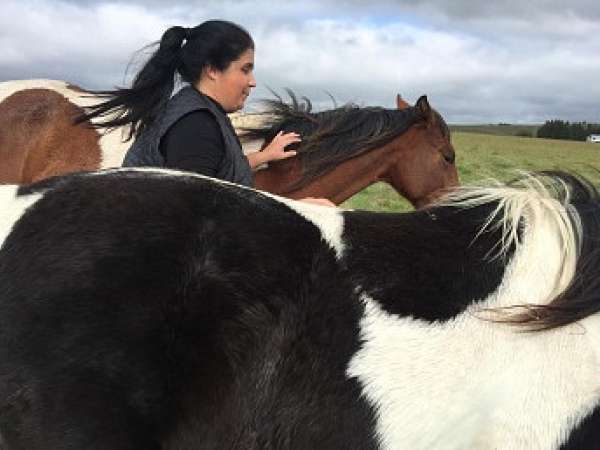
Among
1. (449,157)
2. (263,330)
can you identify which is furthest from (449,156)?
(263,330)

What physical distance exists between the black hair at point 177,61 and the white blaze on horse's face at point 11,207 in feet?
5.57

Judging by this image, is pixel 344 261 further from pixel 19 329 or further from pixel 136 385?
pixel 19 329

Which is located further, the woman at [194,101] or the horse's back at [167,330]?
the woman at [194,101]

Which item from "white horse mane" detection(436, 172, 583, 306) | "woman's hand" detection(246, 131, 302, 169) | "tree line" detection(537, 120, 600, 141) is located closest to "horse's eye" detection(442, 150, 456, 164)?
"woman's hand" detection(246, 131, 302, 169)

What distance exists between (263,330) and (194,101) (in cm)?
171

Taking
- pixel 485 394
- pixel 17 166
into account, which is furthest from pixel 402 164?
pixel 485 394

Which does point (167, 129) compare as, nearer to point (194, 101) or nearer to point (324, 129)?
point (194, 101)

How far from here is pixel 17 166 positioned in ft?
23.2

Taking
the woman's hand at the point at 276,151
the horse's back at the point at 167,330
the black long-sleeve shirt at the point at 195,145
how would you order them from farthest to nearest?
the woman's hand at the point at 276,151 → the black long-sleeve shirt at the point at 195,145 → the horse's back at the point at 167,330

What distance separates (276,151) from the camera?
5.97m

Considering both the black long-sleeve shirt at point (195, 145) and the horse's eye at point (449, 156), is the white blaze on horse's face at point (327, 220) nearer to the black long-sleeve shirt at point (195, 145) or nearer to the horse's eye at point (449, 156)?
the black long-sleeve shirt at point (195, 145)

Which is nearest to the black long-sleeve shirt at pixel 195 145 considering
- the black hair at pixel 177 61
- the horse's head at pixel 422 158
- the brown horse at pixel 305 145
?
the black hair at pixel 177 61

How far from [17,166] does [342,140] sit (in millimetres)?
3029

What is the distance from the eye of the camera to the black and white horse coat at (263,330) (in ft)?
6.58
